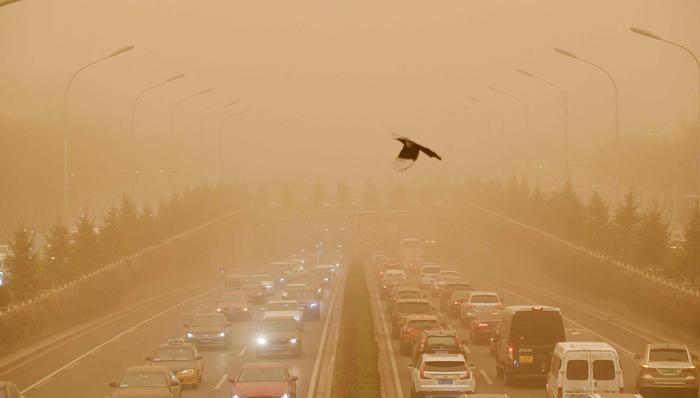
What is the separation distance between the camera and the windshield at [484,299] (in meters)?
34.5

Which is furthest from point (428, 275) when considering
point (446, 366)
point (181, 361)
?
point (446, 366)

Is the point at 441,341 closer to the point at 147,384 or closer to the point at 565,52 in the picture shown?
the point at 147,384

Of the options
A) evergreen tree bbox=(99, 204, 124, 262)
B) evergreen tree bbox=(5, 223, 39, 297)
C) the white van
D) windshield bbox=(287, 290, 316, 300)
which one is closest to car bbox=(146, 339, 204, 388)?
the white van

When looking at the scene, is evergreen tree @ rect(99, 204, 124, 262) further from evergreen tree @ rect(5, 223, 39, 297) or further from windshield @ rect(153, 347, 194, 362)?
windshield @ rect(153, 347, 194, 362)

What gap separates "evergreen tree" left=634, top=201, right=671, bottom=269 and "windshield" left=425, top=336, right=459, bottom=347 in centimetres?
2746

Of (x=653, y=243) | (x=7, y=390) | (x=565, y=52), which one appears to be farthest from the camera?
(x=653, y=243)

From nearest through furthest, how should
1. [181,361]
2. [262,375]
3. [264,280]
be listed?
[262,375] → [181,361] → [264,280]

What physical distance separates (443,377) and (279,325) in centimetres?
1039

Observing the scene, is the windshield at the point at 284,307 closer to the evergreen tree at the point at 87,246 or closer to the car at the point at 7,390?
the evergreen tree at the point at 87,246

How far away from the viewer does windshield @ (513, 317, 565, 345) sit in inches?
845

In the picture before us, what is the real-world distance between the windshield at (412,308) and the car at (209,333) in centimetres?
671

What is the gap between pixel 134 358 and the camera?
26.5 metres

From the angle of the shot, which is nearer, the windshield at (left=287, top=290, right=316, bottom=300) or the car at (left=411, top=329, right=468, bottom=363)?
the car at (left=411, top=329, right=468, bottom=363)

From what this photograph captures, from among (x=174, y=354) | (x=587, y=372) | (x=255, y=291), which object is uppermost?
(x=587, y=372)
